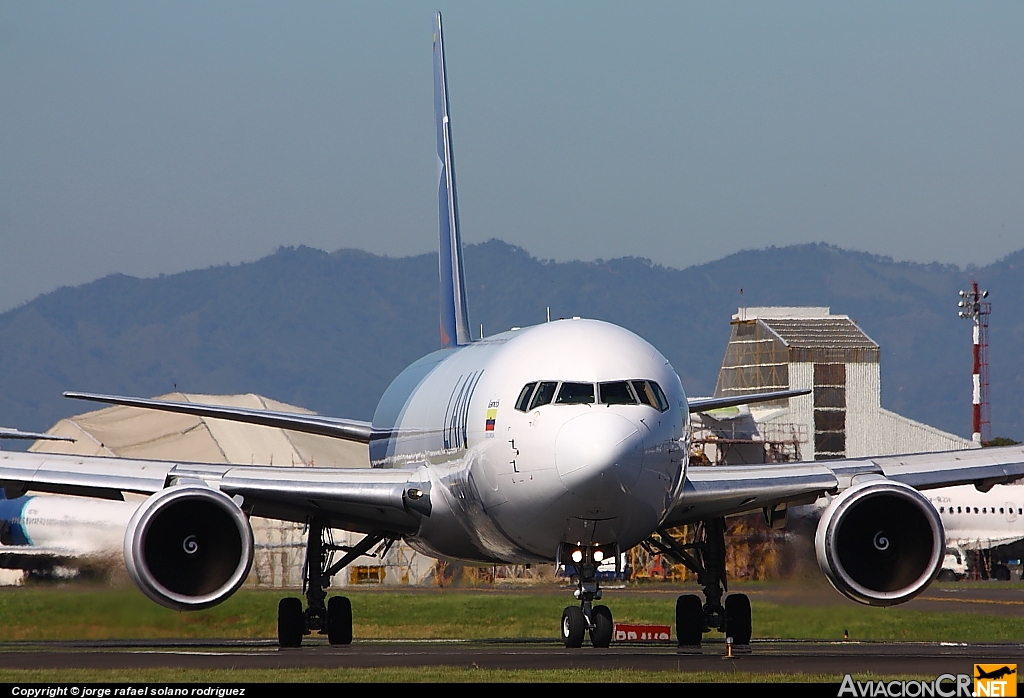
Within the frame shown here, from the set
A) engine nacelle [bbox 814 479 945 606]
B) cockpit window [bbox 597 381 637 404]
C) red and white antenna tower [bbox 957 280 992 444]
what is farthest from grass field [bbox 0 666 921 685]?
red and white antenna tower [bbox 957 280 992 444]

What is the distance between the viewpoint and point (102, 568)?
2273 cm

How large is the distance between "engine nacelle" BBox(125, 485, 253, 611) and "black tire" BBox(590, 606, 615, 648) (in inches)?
157

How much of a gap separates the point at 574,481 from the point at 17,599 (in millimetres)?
13879

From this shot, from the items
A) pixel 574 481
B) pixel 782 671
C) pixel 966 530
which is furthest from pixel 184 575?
pixel 966 530

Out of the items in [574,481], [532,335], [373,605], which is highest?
[532,335]

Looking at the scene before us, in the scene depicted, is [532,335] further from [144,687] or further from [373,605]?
[373,605]

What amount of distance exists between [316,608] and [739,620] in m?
5.91

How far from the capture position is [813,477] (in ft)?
68.0

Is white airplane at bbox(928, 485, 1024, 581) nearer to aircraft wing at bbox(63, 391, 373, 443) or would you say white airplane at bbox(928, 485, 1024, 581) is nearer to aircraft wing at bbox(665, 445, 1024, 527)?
aircraft wing at bbox(63, 391, 373, 443)

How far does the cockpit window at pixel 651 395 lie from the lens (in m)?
17.4

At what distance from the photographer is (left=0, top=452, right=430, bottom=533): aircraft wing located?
2042cm

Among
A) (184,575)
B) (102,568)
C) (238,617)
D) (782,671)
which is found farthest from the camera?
(238,617)

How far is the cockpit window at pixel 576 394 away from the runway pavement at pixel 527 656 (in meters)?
2.66

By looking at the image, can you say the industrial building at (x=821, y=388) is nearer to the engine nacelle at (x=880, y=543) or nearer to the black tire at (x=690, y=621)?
the black tire at (x=690, y=621)
